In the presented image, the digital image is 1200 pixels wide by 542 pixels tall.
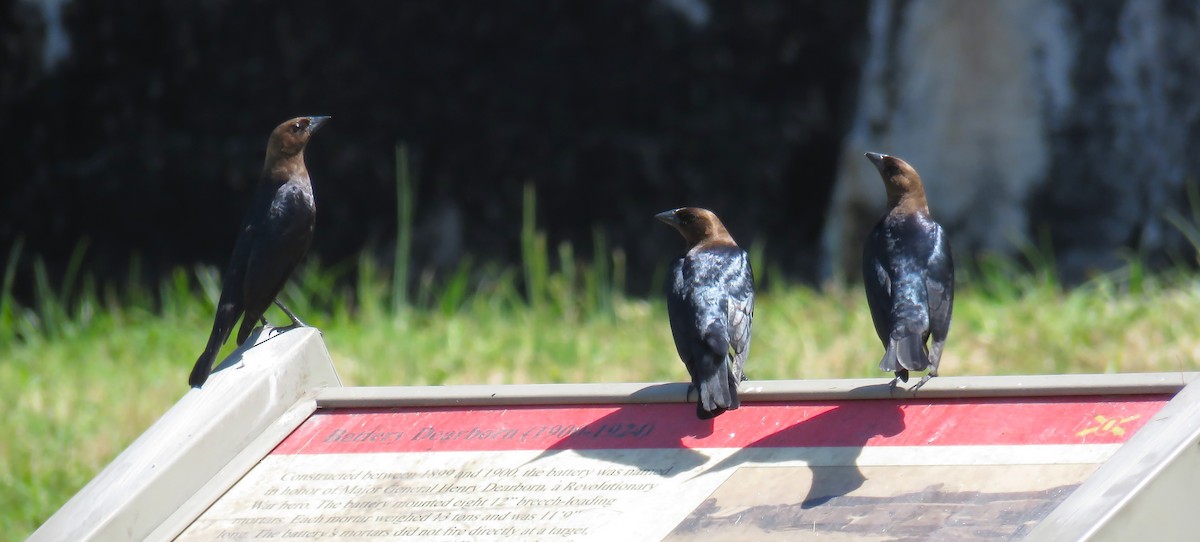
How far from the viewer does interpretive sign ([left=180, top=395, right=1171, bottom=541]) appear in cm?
211

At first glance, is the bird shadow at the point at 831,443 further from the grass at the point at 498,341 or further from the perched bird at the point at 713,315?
the grass at the point at 498,341

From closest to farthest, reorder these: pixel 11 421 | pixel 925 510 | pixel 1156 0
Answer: pixel 925 510 → pixel 11 421 → pixel 1156 0

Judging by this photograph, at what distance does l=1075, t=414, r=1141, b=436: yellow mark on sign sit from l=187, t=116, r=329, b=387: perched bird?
167 cm

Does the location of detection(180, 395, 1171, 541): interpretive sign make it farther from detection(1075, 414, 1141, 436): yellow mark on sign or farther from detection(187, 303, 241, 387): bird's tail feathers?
detection(187, 303, 241, 387): bird's tail feathers

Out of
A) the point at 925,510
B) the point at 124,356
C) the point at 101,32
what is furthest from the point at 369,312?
the point at 925,510

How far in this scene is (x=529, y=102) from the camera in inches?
266

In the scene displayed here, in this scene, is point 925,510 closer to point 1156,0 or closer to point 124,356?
point 124,356

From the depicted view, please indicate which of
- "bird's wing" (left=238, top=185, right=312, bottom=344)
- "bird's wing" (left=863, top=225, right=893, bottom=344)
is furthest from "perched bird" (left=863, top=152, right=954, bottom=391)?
"bird's wing" (left=238, top=185, right=312, bottom=344)

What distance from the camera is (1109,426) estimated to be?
2.21m

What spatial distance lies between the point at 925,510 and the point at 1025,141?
439 centimetres

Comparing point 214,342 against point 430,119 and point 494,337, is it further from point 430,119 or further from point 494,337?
point 430,119

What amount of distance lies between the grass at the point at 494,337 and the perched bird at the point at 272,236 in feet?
4.39

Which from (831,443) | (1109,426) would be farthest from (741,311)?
(1109,426)

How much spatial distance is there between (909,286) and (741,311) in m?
0.34
